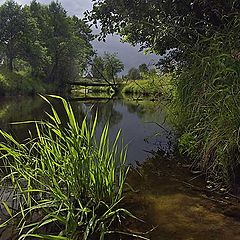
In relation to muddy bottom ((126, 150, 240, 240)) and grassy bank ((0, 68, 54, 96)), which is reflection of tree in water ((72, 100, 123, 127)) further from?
grassy bank ((0, 68, 54, 96))

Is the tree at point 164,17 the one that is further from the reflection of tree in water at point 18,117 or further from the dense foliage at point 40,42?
the dense foliage at point 40,42

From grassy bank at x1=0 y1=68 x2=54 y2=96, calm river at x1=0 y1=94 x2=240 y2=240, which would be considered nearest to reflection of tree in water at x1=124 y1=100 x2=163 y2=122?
A: calm river at x1=0 y1=94 x2=240 y2=240

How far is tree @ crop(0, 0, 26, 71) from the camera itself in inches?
1292

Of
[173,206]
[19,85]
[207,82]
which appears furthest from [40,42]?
[173,206]

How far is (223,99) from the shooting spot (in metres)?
3.21

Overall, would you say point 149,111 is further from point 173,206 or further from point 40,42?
point 40,42

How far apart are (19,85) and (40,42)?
10.1m

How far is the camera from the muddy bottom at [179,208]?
248cm

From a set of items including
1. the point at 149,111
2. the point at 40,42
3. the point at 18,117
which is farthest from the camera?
the point at 40,42

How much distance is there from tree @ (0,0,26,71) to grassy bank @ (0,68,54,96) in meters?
2.92

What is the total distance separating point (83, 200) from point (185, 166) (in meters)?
2.15

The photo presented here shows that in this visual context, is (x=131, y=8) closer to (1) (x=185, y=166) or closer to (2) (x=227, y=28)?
(2) (x=227, y=28)

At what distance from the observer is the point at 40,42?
36.6 m

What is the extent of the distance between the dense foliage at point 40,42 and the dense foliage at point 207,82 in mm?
24034
